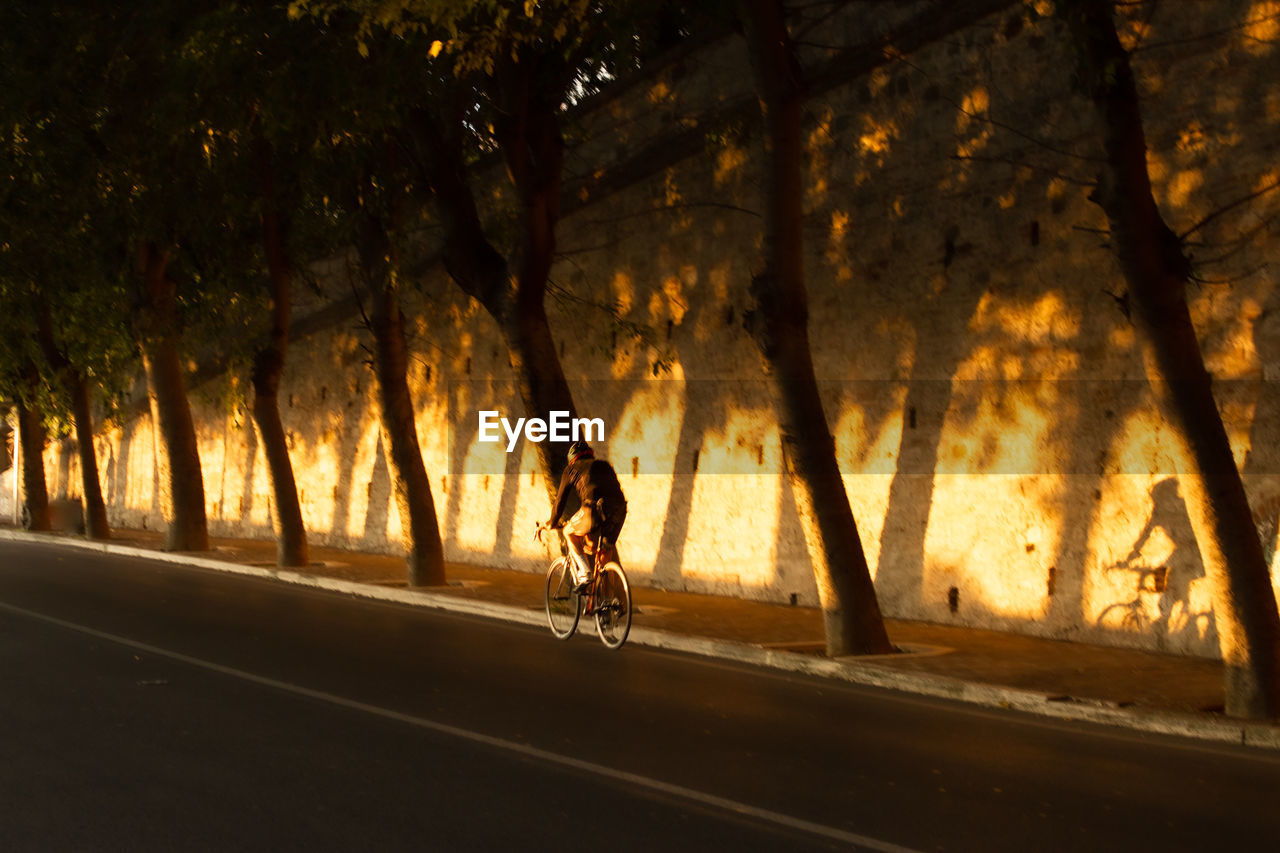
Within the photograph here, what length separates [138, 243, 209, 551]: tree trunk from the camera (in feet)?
80.0

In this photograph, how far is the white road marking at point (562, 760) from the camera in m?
6.34

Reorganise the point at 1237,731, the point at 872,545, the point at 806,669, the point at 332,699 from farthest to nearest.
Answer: the point at 872,545 < the point at 806,669 < the point at 332,699 < the point at 1237,731

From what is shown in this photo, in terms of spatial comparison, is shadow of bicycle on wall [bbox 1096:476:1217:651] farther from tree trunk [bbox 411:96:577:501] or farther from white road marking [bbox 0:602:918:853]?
white road marking [bbox 0:602:918:853]

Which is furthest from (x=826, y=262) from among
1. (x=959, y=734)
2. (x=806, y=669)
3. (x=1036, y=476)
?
(x=959, y=734)

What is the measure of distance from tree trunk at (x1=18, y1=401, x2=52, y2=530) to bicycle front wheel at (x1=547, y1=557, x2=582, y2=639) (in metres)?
22.5

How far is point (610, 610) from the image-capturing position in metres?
13.3

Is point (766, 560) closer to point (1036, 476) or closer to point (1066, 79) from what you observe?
point (1036, 476)

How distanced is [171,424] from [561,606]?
12.6m

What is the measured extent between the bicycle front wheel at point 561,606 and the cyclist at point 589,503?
356 millimetres

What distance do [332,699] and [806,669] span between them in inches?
168

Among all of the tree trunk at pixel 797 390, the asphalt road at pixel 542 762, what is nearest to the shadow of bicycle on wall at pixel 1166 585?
the tree trunk at pixel 797 390

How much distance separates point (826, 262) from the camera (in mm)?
16438

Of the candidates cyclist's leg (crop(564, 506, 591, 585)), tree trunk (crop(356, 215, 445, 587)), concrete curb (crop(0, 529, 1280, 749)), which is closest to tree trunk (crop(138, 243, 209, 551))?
tree trunk (crop(356, 215, 445, 587))

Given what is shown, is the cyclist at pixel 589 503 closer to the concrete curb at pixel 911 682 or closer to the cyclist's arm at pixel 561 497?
the cyclist's arm at pixel 561 497
